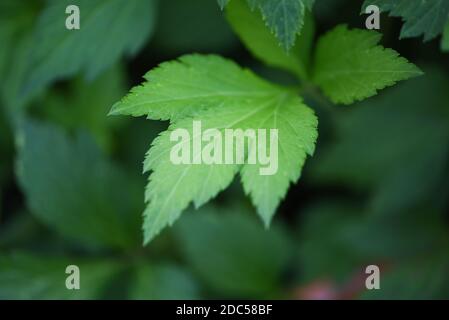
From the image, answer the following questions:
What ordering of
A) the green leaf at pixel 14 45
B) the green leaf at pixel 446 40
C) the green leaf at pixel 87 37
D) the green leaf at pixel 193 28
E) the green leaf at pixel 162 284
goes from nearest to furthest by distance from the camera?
the green leaf at pixel 446 40 → the green leaf at pixel 87 37 → the green leaf at pixel 162 284 → the green leaf at pixel 14 45 → the green leaf at pixel 193 28

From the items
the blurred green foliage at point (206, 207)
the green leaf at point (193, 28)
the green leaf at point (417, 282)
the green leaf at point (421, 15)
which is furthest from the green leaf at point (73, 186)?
the green leaf at point (421, 15)

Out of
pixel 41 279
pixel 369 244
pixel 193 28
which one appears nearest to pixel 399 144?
pixel 369 244

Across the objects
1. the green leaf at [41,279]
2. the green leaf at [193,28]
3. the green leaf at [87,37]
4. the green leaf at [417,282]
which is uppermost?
the green leaf at [193,28]

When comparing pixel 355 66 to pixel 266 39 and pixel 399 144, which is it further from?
pixel 399 144

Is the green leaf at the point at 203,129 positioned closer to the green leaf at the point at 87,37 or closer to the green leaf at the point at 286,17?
the green leaf at the point at 286,17

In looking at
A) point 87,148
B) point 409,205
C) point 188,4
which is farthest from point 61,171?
point 409,205

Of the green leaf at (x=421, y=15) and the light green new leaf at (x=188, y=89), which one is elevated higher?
the green leaf at (x=421, y=15)
